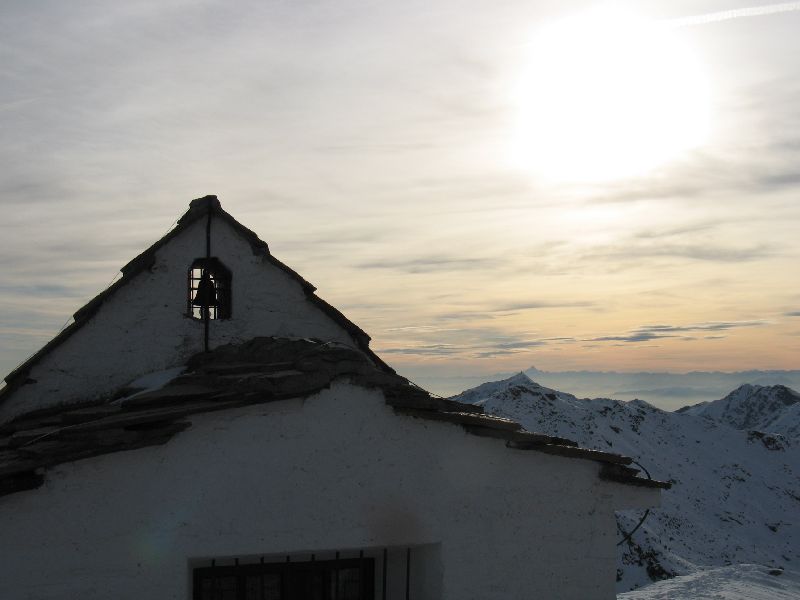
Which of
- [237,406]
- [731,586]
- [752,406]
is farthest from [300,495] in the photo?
[752,406]

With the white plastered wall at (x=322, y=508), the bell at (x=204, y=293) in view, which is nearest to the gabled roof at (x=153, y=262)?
the bell at (x=204, y=293)

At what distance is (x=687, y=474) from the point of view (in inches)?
1455

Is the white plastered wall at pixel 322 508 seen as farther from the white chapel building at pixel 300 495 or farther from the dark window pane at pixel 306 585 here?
the dark window pane at pixel 306 585

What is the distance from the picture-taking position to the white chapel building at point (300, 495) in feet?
26.2

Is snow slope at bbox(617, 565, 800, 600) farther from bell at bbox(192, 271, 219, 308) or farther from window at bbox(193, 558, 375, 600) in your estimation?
bell at bbox(192, 271, 219, 308)

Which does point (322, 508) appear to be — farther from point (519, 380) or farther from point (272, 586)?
point (519, 380)

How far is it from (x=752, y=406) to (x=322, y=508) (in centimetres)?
6626

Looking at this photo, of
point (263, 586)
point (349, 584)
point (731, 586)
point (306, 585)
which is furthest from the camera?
point (731, 586)

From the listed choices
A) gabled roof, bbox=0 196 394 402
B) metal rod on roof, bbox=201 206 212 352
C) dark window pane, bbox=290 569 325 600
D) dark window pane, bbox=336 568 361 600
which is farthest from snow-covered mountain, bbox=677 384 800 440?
dark window pane, bbox=290 569 325 600

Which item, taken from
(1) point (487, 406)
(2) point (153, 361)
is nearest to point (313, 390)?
(2) point (153, 361)

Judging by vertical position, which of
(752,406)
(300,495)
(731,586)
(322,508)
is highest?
(752,406)

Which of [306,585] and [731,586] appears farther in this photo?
[731,586]

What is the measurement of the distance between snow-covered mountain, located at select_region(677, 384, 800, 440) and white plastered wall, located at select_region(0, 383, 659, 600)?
55.0m

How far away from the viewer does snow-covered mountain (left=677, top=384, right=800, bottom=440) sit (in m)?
64.3
